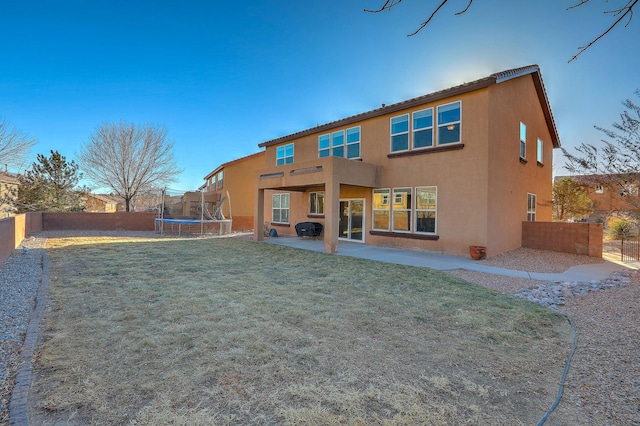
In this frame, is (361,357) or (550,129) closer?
(361,357)

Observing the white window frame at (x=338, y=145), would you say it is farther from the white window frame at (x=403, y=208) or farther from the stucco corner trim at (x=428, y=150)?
the white window frame at (x=403, y=208)

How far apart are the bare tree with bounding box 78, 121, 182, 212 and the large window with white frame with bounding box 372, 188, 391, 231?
799 inches

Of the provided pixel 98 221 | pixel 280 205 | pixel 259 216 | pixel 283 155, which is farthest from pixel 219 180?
pixel 259 216

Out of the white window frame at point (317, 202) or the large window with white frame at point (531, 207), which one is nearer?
the large window with white frame at point (531, 207)

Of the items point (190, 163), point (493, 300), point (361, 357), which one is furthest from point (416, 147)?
point (190, 163)

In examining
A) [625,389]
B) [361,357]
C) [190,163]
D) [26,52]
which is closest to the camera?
[625,389]

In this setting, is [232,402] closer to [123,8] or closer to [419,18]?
[419,18]

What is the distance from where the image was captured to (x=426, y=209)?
12008 millimetres

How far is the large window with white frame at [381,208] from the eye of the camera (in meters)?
13.3

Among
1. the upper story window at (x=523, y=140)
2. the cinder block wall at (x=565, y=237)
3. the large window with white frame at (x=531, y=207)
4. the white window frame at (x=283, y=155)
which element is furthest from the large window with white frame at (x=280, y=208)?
the large window with white frame at (x=531, y=207)

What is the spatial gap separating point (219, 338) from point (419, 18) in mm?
4618

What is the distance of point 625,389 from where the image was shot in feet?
9.62

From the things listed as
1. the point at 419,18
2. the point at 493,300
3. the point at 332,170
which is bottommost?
the point at 493,300

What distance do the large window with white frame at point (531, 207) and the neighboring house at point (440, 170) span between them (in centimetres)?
4
